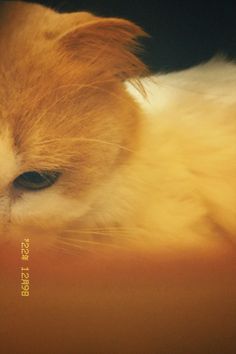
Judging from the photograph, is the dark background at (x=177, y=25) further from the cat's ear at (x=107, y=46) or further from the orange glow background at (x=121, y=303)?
the orange glow background at (x=121, y=303)

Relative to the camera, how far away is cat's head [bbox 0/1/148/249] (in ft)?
4.11

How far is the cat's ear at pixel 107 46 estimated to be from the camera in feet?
4.12

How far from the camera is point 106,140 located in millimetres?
1274

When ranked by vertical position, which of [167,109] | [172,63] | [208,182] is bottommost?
[208,182]

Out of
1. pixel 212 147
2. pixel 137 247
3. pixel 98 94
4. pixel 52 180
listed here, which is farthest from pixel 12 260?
pixel 212 147

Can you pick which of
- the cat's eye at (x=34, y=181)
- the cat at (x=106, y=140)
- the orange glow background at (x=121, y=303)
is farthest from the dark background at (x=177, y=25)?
the orange glow background at (x=121, y=303)

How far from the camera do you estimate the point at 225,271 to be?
4.33 ft

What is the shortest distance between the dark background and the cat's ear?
40mm

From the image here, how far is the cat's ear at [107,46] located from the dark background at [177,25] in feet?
0.13

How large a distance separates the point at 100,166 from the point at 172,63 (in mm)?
384

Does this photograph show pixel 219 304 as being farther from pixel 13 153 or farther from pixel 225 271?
pixel 13 153

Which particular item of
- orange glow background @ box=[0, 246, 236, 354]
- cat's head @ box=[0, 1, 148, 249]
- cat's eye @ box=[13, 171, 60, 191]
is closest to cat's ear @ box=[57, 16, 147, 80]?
cat's head @ box=[0, 1, 148, 249]
